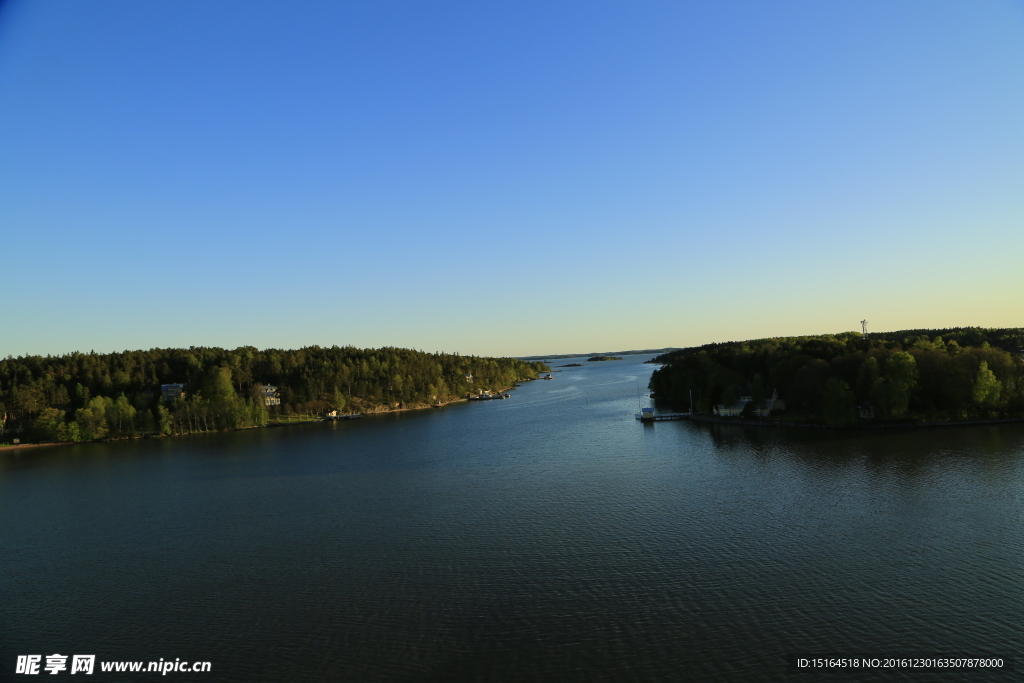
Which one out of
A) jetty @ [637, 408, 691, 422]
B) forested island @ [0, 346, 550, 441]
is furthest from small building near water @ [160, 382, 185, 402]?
jetty @ [637, 408, 691, 422]

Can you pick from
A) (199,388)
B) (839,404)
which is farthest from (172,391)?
(839,404)

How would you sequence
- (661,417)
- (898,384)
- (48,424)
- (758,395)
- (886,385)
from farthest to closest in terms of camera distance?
(48,424)
(661,417)
(758,395)
(886,385)
(898,384)

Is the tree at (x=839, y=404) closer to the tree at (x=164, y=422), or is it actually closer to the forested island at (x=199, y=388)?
the forested island at (x=199, y=388)

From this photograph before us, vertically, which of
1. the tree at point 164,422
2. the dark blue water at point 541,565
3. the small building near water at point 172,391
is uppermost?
the small building near water at point 172,391

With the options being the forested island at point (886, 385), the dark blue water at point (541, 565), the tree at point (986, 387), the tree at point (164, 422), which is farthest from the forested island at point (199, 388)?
the tree at point (986, 387)

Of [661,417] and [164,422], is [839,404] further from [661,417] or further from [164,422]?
[164,422]

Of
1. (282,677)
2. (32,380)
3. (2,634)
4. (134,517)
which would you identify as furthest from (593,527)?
(32,380)
